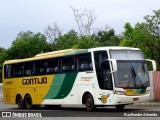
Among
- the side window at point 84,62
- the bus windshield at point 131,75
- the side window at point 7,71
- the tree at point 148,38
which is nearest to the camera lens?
the bus windshield at point 131,75

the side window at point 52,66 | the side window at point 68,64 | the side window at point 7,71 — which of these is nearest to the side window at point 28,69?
the side window at point 52,66

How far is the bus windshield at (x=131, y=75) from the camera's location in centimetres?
2116

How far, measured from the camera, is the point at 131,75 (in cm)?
2138

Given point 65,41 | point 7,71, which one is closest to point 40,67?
point 7,71

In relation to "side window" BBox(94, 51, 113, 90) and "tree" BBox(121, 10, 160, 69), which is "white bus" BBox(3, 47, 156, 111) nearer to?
"side window" BBox(94, 51, 113, 90)

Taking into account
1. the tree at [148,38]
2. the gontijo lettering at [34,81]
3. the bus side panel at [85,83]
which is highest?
the tree at [148,38]

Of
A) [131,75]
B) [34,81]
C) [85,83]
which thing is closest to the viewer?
[131,75]

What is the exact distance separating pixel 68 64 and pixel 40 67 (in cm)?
316

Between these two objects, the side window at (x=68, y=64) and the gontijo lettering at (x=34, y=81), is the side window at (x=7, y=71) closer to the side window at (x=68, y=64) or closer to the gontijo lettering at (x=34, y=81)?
the gontijo lettering at (x=34, y=81)

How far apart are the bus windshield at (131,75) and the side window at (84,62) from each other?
1.71 m

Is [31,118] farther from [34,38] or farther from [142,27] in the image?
[34,38]

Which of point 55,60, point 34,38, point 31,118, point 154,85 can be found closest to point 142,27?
point 34,38

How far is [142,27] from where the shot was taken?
64812 millimetres

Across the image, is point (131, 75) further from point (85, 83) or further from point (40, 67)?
point (40, 67)
